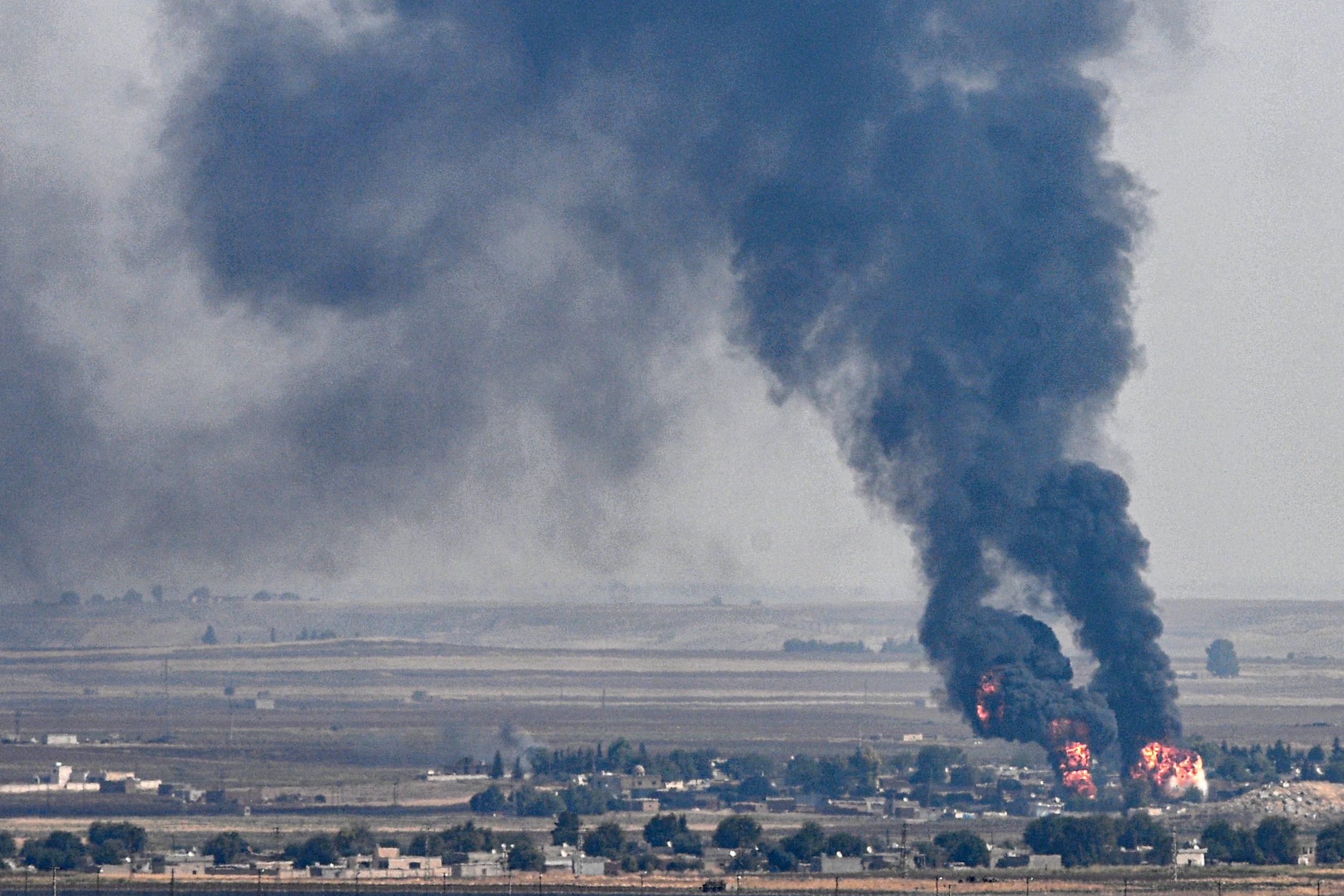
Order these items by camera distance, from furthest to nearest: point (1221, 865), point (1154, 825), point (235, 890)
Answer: point (1154, 825)
point (1221, 865)
point (235, 890)

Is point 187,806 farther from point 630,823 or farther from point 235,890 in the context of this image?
point 235,890

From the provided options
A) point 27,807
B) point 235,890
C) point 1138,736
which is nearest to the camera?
point 235,890

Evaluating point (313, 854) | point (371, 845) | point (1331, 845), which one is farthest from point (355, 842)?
point (1331, 845)

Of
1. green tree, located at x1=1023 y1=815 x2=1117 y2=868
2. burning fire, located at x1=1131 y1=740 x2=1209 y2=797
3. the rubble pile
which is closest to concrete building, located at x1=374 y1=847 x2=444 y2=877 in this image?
green tree, located at x1=1023 y1=815 x2=1117 y2=868

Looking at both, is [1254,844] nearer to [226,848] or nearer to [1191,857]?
[1191,857]

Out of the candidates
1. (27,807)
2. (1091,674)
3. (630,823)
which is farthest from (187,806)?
(1091,674)

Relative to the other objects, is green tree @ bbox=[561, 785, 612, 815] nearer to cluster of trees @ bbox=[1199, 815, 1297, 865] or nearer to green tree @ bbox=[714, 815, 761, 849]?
green tree @ bbox=[714, 815, 761, 849]
